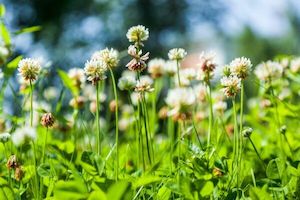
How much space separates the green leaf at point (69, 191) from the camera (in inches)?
22.9

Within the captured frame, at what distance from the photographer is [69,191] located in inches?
23.0

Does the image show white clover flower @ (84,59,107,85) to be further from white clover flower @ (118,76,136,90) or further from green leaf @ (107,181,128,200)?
green leaf @ (107,181,128,200)

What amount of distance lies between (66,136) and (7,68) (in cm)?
49

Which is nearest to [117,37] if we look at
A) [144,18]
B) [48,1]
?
[144,18]

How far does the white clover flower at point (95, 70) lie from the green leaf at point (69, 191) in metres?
0.28

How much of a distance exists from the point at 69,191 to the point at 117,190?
0.07m

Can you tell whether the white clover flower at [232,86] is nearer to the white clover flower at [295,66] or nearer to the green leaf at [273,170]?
the green leaf at [273,170]

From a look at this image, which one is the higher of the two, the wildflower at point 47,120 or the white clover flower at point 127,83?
the white clover flower at point 127,83

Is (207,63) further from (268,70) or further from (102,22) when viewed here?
(102,22)

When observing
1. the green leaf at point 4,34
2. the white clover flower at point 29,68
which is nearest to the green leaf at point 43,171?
the white clover flower at point 29,68

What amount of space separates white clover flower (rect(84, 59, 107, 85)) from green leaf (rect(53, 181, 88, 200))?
0.91 feet

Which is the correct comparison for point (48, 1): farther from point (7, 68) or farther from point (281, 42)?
point (281, 42)

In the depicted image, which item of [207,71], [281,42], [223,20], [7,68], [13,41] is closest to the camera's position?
[207,71]

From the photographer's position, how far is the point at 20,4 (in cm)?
1273
